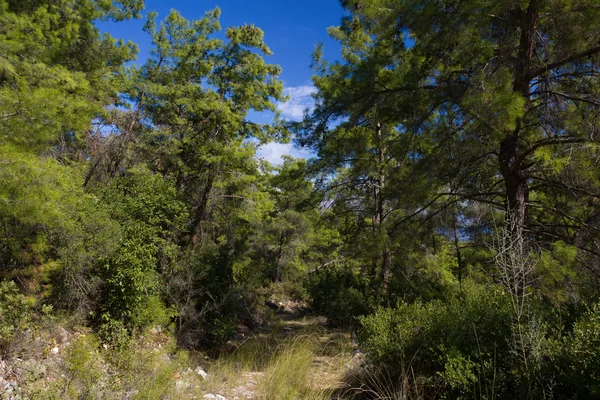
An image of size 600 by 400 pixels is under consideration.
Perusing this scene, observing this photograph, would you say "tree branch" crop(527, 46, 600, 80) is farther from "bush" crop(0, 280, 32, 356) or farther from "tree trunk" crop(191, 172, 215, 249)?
"bush" crop(0, 280, 32, 356)

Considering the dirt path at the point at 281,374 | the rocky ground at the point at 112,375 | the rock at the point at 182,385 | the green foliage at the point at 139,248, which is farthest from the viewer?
the green foliage at the point at 139,248

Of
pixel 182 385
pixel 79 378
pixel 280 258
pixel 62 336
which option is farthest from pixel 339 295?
pixel 79 378

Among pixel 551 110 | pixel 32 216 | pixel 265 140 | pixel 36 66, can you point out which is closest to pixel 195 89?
pixel 265 140

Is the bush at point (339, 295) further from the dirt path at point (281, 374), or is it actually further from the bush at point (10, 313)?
the bush at point (10, 313)

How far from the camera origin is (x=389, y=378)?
4305 mm

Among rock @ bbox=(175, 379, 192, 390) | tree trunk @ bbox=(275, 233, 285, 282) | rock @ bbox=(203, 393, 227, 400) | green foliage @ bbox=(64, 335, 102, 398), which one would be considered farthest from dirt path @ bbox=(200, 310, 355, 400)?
tree trunk @ bbox=(275, 233, 285, 282)

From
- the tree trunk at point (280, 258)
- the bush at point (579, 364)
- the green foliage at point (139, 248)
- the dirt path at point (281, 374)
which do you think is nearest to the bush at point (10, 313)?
the green foliage at point (139, 248)

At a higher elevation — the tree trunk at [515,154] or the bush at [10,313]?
the tree trunk at [515,154]

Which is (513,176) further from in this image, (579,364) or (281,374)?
(281,374)

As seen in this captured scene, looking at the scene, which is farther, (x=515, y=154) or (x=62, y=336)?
(x=62, y=336)

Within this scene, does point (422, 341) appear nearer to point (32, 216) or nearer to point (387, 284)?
point (32, 216)

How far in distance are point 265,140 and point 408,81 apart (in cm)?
701

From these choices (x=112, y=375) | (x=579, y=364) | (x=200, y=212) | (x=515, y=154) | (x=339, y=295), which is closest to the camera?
(x=579, y=364)

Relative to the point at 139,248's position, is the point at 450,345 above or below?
below
